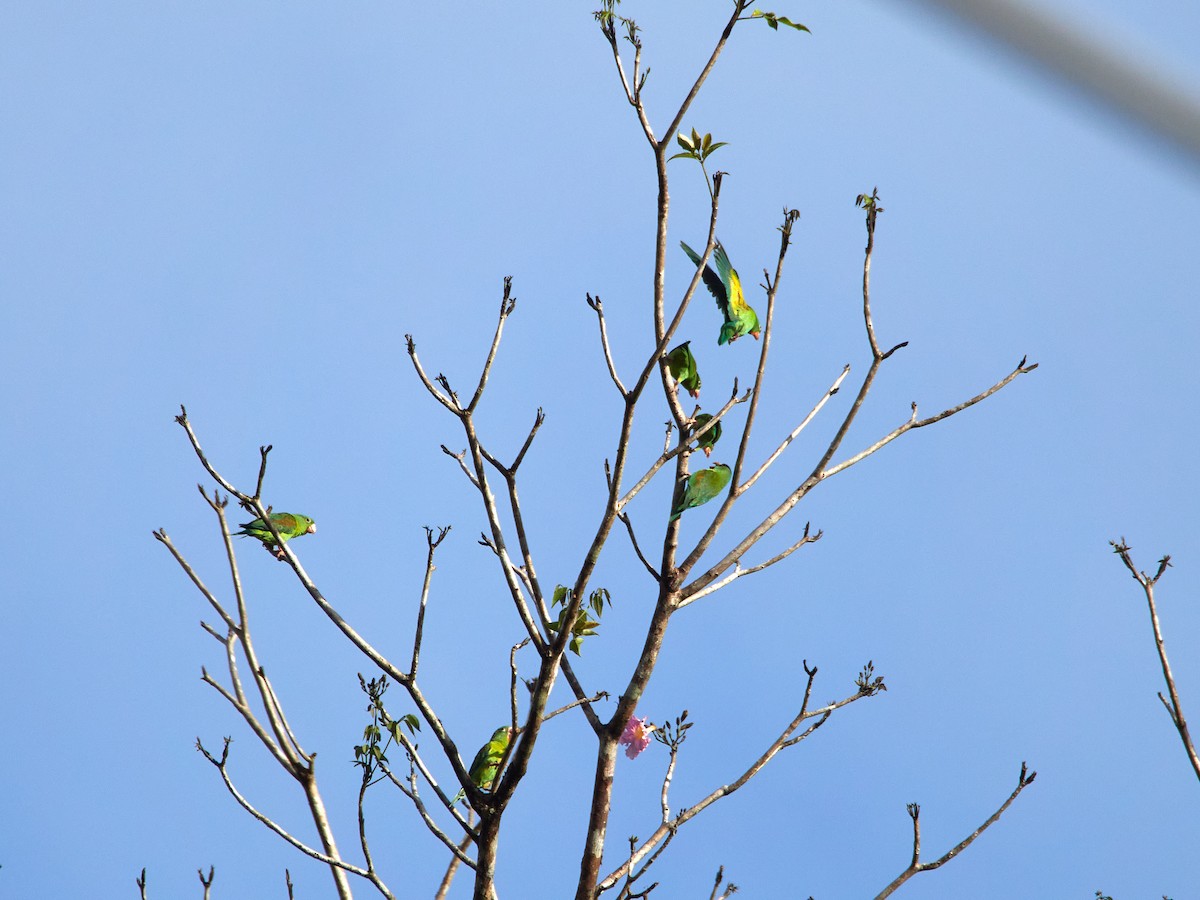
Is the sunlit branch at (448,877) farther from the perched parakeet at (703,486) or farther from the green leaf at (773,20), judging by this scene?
the green leaf at (773,20)

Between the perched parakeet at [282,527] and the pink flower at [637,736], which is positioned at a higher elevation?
the perched parakeet at [282,527]

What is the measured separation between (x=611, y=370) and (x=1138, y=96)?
7.20 ft

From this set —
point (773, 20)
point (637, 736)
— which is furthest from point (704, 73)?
point (637, 736)

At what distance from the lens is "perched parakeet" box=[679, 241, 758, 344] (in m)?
3.47

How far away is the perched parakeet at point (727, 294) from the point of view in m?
3.47

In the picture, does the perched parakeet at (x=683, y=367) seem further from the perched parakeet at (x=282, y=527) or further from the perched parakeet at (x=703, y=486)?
the perched parakeet at (x=282, y=527)

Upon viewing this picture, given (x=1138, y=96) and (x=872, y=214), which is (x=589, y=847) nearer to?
(x=872, y=214)

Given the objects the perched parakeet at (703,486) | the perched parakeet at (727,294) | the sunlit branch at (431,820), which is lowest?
the sunlit branch at (431,820)

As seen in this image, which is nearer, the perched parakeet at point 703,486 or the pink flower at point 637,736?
the perched parakeet at point 703,486

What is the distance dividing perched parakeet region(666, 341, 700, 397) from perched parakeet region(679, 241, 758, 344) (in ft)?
0.78

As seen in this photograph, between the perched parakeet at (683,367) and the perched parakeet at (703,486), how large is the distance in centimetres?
31

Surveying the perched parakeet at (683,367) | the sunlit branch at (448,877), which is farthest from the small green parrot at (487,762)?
the perched parakeet at (683,367)

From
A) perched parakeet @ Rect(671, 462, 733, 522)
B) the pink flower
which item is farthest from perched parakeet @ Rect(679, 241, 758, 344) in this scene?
the pink flower

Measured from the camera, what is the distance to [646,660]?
306 centimetres
